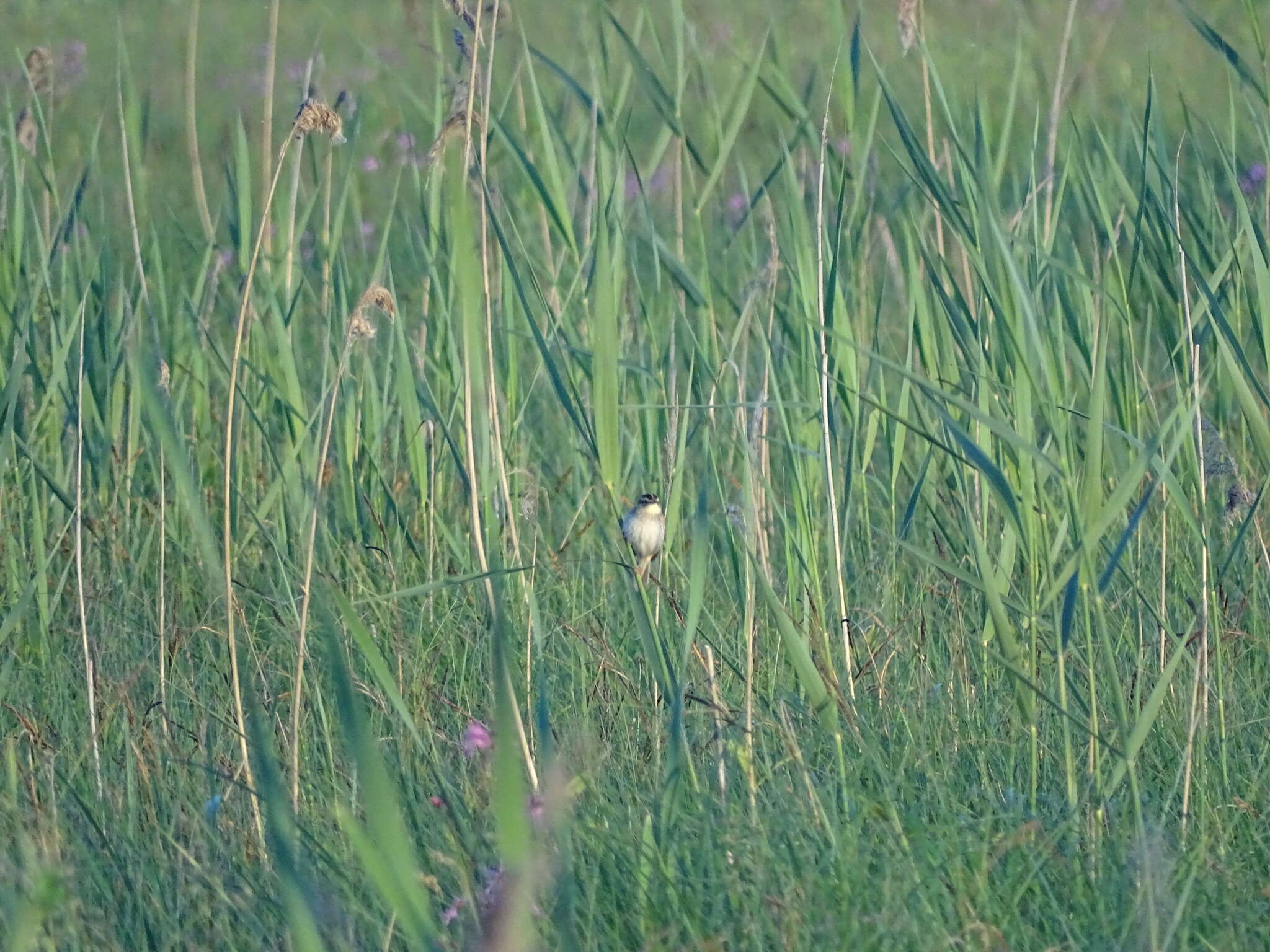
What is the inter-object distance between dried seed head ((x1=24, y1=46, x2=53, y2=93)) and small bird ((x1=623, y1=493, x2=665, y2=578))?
1.24 m

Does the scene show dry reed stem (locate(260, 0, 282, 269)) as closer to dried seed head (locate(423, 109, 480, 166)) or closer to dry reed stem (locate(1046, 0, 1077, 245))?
dried seed head (locate(423, 109, 480, 166))

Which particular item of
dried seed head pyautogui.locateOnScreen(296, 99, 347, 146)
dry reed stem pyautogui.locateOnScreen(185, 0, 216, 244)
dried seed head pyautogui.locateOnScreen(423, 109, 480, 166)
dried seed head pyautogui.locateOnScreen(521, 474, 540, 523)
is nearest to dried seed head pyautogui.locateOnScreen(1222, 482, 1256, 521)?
dried seed head pyautogui.locateOnScreen(521, 474, 540, 523)

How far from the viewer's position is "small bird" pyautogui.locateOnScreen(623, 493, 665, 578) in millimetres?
2213

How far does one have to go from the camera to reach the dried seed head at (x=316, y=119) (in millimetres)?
1500

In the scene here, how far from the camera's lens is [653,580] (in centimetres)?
199

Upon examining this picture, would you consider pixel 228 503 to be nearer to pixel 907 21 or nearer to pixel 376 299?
pixel 376 299

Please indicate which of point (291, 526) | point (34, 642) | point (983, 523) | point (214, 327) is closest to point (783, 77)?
point (983, 523)

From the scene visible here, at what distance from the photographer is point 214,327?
13.1ft

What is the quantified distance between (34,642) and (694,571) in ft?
4.23

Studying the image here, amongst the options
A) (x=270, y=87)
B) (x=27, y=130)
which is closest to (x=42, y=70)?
(x=27, y=130)

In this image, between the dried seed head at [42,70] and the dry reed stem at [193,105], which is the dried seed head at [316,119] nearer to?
the dry reed stem at [193,105]

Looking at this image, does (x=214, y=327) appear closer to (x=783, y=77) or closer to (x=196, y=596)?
(x=196, y=596)

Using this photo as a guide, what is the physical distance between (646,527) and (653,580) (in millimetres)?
239

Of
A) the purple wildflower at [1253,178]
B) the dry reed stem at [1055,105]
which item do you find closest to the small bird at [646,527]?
the dry reed stem at [1055,105]
